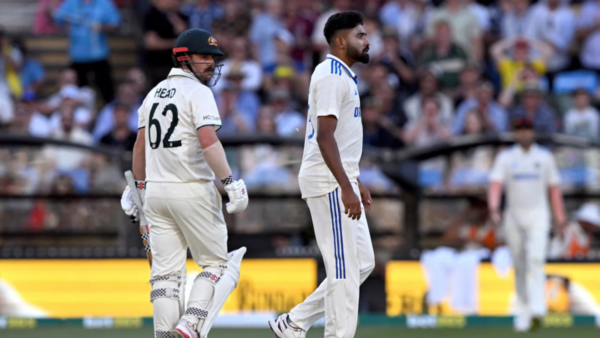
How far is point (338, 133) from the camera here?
6.50 meters

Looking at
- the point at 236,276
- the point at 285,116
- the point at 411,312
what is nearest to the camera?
the point at 236,276

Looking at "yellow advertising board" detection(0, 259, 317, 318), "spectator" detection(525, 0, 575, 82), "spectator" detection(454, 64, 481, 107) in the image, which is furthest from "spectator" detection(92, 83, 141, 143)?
"spectator" detection(525, 0, 575, 82)

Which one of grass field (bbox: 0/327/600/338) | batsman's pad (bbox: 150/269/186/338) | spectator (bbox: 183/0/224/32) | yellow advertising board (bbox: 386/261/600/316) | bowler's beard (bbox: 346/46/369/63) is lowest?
grass field (bbox: 0/327/600/338)

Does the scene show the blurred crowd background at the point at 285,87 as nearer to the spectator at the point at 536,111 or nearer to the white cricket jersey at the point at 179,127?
the spectator at the point at 536,111

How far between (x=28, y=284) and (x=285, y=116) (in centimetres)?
406

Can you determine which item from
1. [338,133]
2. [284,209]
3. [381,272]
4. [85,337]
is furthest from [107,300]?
[338,133]

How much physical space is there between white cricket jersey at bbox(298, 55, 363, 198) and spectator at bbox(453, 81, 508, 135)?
7.01m

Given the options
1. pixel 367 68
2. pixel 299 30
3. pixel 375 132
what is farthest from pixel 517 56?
pixel 299 30

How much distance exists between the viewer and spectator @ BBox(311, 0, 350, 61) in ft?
50.2

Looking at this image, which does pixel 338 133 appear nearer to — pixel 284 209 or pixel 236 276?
pixel 236 276

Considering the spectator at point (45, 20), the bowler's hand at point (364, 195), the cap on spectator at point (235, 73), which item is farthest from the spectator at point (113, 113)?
the bowler's hand at point (364, 195)

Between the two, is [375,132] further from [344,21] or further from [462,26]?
[344,21]

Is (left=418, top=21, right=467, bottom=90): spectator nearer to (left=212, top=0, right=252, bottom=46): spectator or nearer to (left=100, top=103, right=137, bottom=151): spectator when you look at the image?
(left=212, top=0, right=252, bottom=46): spectator

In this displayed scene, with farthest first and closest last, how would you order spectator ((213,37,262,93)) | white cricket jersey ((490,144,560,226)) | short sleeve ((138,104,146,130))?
spectator ((213,37,262,93)) < white cricket jersey ((490,144,560,226)) < short sleeve ((138,104,146,130))
